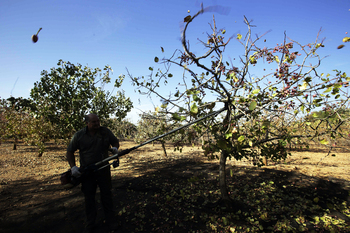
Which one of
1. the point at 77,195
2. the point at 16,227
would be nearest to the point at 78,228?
the point at 16,227

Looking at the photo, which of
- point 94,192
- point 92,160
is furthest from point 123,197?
point 92,160

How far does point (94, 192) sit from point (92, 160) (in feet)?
2.17

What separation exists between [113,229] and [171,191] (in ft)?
7.45

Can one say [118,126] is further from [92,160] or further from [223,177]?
[223,177]

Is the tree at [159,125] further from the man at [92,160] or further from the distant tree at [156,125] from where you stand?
the man at [92,160]

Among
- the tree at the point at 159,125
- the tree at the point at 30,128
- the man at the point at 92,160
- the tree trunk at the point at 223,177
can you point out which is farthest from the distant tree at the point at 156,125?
the tree at the point at 30,128

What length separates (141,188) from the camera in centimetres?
579

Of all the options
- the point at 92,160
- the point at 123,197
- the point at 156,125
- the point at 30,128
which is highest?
the point at 30,128

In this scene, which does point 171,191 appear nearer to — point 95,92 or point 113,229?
point 113,229

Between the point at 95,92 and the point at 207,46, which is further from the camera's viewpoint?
the point at 95,92

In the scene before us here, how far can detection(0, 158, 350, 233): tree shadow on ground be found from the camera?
367 centimetres

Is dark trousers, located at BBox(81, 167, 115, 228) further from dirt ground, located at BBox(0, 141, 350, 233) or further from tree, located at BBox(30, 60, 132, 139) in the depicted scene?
tree, located at BBox(30, 60, 132, 139)

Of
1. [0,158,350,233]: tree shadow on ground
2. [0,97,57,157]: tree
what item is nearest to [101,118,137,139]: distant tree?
[0,97,57,157]: tree

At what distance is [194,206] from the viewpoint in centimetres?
449
